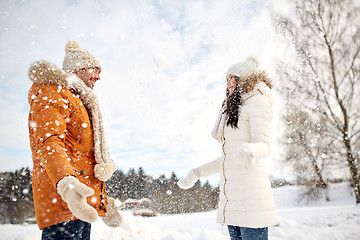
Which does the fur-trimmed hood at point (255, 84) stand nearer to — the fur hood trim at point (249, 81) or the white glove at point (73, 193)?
the fur hood trim at point (249, 81)

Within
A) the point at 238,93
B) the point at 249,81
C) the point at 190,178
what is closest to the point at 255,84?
the point at 249,81

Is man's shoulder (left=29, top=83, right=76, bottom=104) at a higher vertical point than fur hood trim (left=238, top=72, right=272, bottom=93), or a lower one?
lower

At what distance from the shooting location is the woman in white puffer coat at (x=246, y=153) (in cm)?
166

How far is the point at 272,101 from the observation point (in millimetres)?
1915

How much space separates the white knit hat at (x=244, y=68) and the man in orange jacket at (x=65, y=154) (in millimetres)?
1190

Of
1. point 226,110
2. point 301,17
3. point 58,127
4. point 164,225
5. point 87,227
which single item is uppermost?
point 301,17

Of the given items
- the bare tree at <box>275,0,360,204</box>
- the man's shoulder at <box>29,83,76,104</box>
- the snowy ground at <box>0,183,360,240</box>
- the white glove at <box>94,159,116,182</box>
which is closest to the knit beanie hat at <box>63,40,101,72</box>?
the man's shoulder at <box>29,83,76,104</box>

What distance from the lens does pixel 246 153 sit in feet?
4.96

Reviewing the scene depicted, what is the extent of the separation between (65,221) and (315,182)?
38.8 feet

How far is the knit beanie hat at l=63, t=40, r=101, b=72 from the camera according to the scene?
1970 millimetres

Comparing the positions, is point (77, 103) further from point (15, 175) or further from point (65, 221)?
point (15, 175)

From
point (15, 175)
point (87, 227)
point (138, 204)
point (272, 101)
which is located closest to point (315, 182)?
point (138, 204)

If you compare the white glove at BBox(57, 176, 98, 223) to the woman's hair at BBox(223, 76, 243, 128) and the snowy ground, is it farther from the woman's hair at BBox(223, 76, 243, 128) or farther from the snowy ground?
the snowy ground

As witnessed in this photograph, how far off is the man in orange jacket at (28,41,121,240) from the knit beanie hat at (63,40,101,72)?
36 centimetres
